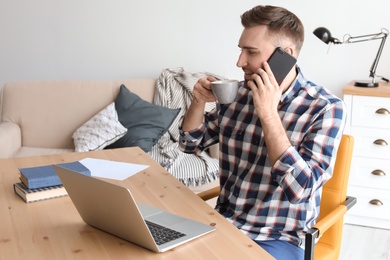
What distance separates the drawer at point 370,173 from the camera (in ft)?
10.5

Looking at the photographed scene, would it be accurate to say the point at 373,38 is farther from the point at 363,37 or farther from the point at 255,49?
the point at 255,49

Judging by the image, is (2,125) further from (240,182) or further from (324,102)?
(324,102)

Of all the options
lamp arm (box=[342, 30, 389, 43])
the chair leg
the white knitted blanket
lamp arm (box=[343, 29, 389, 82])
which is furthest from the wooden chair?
lamp arm (box=[342, 30, 389, 43])

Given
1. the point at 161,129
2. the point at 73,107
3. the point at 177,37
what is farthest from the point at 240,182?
the point at 177,37

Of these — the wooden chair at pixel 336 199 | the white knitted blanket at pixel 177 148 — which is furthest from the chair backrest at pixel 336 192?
the white knitted blanket at pixel 177 148

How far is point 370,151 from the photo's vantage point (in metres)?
3.21

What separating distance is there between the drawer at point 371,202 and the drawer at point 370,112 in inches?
15.3

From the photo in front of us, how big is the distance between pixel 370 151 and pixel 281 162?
1.84 metres

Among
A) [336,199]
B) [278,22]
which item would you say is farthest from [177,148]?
[278,22]

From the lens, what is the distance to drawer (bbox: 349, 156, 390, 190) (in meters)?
3.20

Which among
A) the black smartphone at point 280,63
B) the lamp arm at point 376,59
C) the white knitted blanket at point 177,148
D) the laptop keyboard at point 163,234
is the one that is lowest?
the white knitted blanket at point 177,148

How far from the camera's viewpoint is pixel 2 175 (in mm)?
1900

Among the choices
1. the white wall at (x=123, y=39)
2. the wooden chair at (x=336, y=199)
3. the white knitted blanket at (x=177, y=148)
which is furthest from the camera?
the white wall at (x=123, y=39)

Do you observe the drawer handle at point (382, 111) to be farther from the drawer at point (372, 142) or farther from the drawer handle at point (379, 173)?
the drawer handle at point (379, 173)
